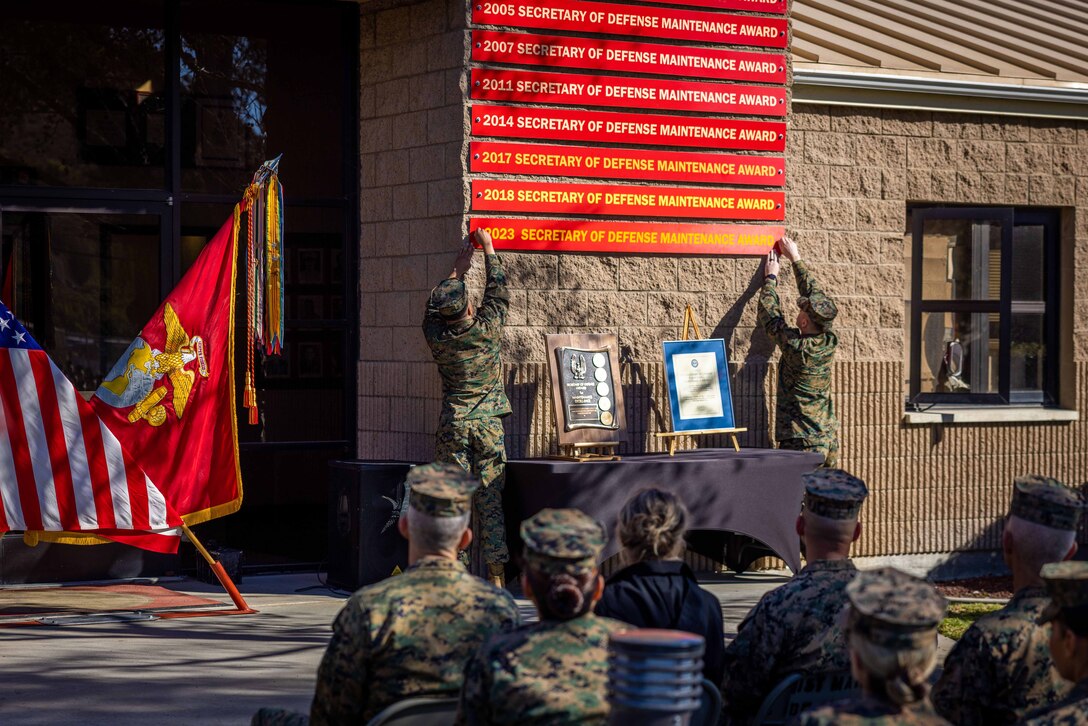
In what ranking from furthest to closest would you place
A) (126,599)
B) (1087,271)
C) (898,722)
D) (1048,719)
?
(1087,271) → (126,599) → (1048,719) → (898,722)

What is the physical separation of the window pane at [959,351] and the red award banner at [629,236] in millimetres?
1820

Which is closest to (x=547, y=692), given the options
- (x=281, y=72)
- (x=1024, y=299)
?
(x=281, y=72)

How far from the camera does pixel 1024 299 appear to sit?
39.1ft

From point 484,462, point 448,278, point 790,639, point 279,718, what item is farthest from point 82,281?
point 790,639

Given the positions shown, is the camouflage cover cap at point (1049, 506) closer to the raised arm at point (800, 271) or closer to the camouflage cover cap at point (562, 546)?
the camouflage cover cap at point (562, 546)

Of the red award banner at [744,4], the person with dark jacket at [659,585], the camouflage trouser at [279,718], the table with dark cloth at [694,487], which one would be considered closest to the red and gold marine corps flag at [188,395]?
the table with dark cloth at [694,487]

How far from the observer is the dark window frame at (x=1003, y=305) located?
11484mm

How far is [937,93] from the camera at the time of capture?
11305mm

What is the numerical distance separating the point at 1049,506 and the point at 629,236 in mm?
5996

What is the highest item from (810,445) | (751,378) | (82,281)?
(82,281)

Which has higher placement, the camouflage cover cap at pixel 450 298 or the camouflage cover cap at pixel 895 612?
the camouflage cover cap at pixel 450 298

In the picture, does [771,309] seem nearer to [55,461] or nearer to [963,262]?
[963,262]

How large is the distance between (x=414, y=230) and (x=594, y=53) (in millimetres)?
1740

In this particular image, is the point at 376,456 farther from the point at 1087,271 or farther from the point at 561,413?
the point at 1087,271
